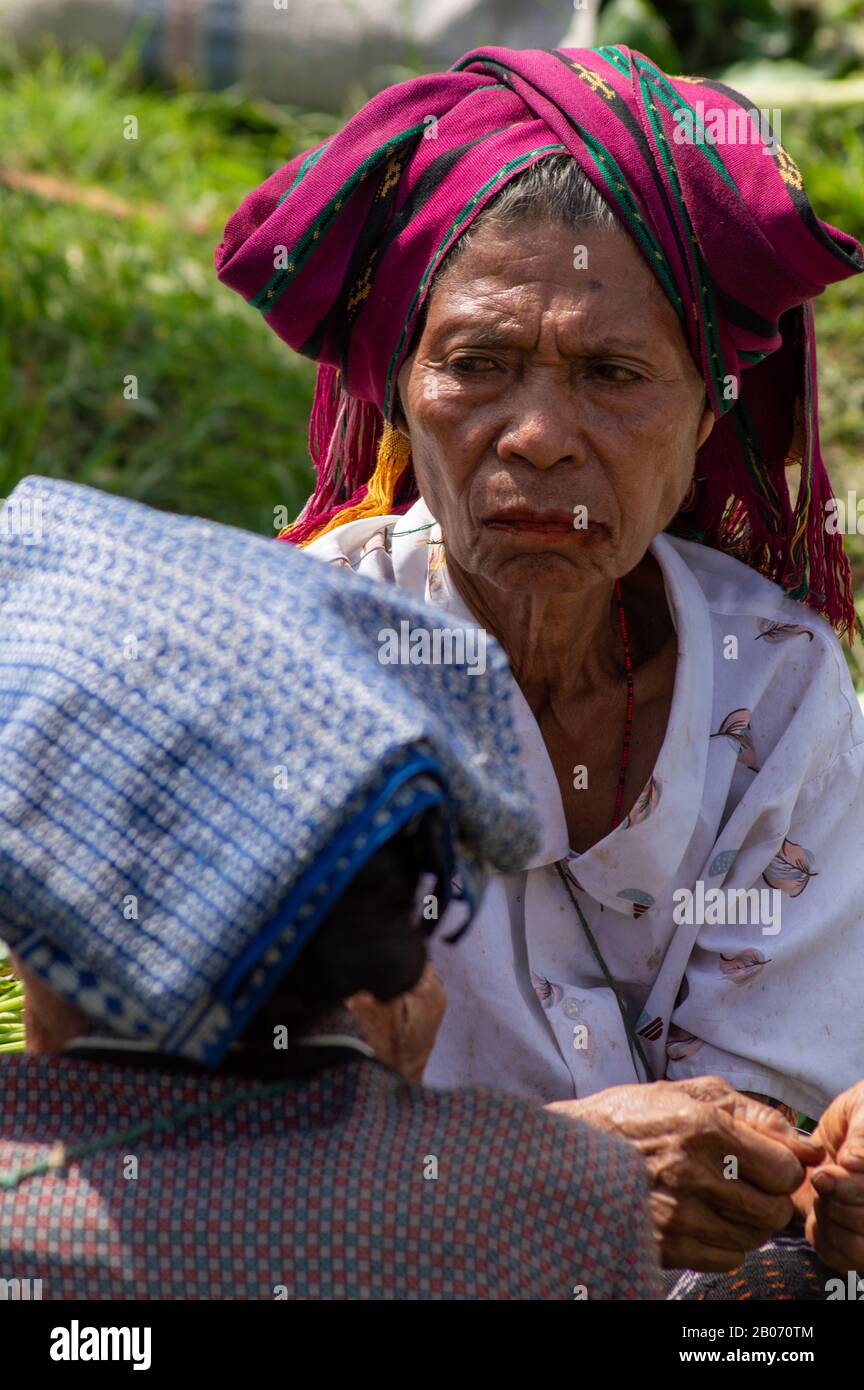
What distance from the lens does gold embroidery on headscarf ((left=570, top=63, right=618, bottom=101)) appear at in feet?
7.59

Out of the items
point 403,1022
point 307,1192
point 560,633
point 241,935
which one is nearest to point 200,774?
point 241,935

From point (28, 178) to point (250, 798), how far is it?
486cm

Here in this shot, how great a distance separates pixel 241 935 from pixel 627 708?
138 centimetres

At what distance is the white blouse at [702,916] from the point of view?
239cm

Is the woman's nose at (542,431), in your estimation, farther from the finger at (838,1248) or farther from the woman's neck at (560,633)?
the finger at (838,1248)

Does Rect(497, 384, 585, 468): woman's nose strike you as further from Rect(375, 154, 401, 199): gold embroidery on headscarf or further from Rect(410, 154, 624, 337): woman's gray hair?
Rect(375, 154, 401, 199): gold embroidery on headscarf

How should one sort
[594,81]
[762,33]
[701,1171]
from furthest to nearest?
[762,33]
[594,81]
[701,1171]

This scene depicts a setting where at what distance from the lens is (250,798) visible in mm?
1336

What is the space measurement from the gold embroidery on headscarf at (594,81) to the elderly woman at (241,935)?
3.67ft

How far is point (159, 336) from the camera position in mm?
5055

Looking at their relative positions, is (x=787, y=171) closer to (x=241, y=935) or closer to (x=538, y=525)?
(x=538, y=525)

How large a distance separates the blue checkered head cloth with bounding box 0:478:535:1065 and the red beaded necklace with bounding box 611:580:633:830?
1.11 m

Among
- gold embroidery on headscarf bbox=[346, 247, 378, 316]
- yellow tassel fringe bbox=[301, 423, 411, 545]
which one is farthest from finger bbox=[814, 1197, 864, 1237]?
gold embroidery on headscarf bbox=[346, 247, 378, 316]
